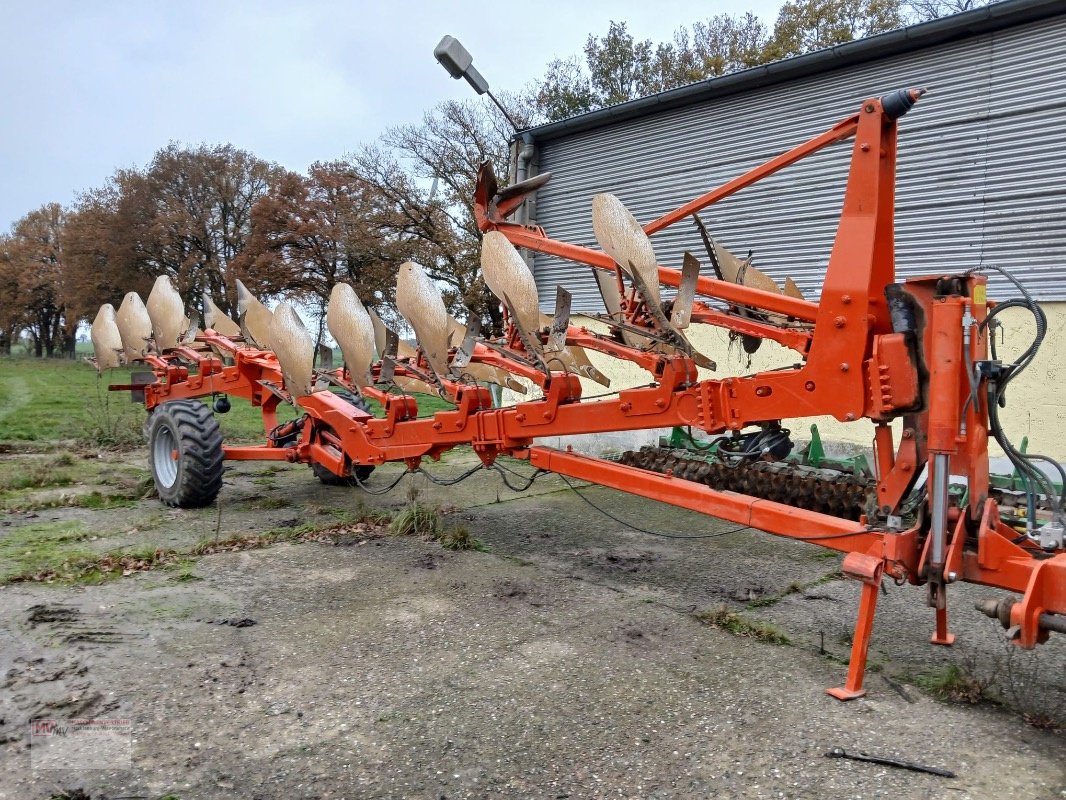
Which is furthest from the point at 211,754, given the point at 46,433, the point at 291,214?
the point at 291,214

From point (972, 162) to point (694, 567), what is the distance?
546cm

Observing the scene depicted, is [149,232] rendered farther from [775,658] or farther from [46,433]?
[775,658]

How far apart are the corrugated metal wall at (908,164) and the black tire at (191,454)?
5847mm

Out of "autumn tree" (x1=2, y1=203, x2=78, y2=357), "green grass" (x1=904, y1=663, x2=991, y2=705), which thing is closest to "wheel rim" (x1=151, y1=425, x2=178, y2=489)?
"green grass" (x1=904, y1=663, x2=991, y2=705)

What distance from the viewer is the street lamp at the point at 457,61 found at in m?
6.30

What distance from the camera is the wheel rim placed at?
288 inches

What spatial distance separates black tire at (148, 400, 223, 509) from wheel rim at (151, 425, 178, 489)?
0.8 inches

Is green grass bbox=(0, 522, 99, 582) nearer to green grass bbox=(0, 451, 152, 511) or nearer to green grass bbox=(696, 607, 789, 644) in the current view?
green grass bbox=(0, 451, 152, 511)

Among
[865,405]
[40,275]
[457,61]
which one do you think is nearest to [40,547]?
[457,61]

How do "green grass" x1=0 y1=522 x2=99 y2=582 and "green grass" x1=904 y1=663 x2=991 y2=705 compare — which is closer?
"green grass" x1=904 y1=663 x2=991 y2=705

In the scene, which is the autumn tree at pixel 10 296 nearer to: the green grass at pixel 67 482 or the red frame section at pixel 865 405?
the green grass at pixel 67 482
